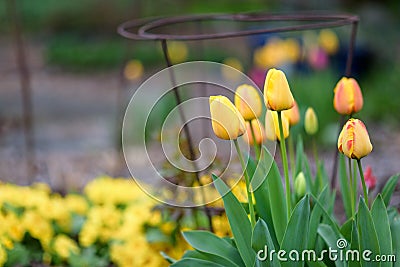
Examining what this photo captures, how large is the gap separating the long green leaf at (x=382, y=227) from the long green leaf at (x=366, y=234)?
34mm

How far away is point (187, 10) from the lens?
488 inches

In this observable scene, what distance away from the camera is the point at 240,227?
1604 mm

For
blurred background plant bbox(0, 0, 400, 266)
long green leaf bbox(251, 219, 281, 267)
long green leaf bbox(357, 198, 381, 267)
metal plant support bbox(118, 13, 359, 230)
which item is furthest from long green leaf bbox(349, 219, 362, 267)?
blurred background plant bbox(0, 0, 400, 266)

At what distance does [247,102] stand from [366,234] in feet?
1.34

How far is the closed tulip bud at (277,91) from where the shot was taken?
1418 mm

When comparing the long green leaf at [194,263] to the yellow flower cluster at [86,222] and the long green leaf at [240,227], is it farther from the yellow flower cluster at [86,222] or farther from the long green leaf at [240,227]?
the yellow flower cluster at [86,222]

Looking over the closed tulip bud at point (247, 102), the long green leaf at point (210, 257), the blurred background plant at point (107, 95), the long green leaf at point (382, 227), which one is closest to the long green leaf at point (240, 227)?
the long green leaf at point (210, 257)

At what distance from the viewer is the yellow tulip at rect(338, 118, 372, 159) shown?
1.35 metres

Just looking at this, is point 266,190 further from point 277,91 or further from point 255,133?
point 277,91

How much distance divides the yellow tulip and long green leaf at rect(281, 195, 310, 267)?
0.16 meters

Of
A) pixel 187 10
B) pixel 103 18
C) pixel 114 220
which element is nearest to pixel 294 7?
pixel 187 10

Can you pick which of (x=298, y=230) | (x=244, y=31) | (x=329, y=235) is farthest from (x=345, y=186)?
(x=244, y=31)

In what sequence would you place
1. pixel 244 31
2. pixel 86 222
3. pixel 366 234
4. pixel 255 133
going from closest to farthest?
1. pixel 366 234
2. pixel 255 133
3. pixel 244 31
4. pixel 86 222

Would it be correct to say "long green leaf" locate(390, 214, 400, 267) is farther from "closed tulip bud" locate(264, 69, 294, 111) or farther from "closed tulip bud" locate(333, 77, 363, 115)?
"closed tulip bud" locate(264, 69, 294, 111)
